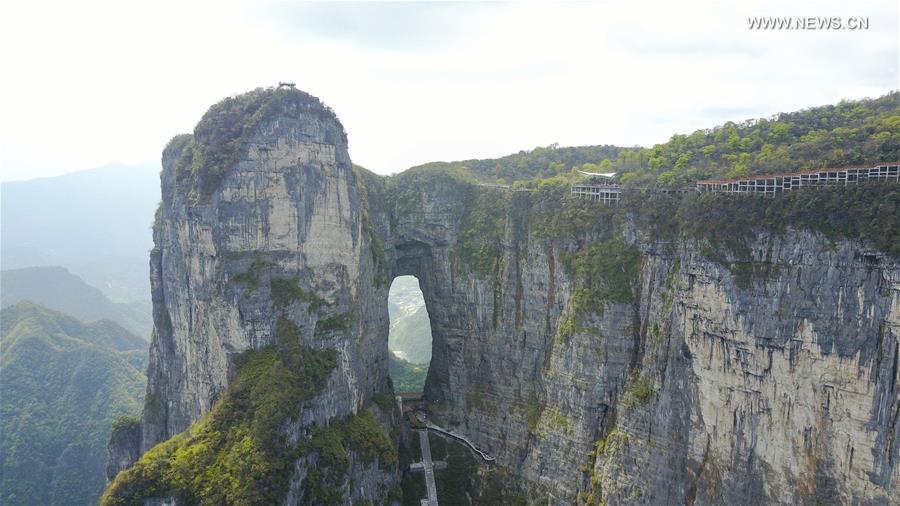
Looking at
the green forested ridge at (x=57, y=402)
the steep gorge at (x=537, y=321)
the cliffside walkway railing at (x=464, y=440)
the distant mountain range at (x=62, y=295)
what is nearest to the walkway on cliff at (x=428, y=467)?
the cliffside walkway railing at (x=464, y=440)

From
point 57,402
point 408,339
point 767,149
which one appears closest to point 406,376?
point 57,402

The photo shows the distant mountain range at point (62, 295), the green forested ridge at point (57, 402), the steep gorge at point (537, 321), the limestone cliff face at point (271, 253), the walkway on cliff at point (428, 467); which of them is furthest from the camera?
the distant mountain range at point (62, 295)

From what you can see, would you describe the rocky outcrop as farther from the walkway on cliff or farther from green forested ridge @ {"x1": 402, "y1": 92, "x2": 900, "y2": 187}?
green forested ridge @ {"x1": 402, "y1": 92, "x2": 900, "y2": 187}

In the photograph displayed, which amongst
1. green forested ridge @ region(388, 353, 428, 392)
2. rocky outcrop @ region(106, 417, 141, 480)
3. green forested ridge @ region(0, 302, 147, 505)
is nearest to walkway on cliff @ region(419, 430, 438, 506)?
green forested ridge @ region(388, 353, 428, 392)

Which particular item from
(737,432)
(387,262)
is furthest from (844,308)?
(387,262)

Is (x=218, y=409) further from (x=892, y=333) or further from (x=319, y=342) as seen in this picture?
(x=892, y=333)

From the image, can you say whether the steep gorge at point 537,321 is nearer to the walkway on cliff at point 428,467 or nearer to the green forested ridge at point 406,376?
the walkway on cliff at point 428,467

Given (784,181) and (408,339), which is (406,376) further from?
(408,339)
